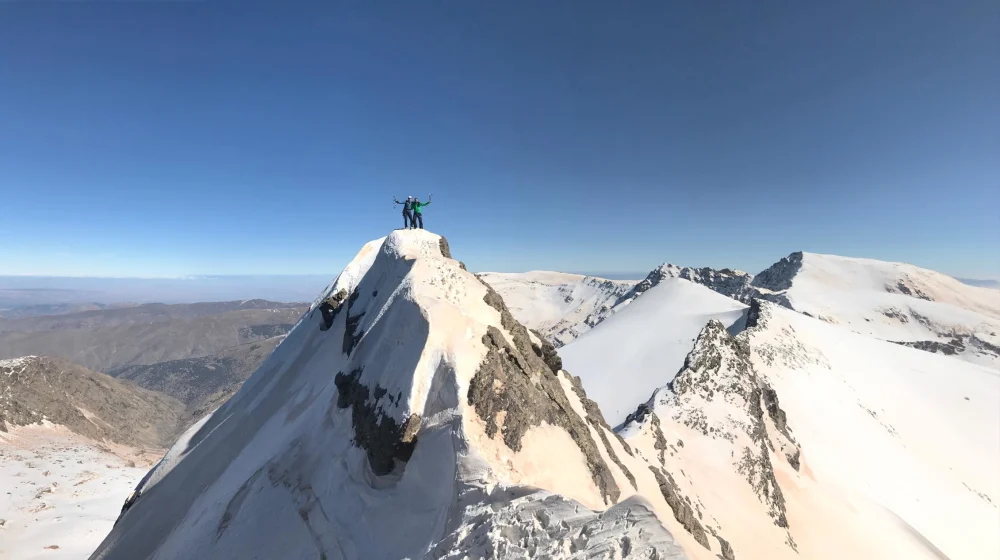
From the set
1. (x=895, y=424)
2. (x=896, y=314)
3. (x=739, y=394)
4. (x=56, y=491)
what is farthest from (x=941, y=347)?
(x=56, y=491)

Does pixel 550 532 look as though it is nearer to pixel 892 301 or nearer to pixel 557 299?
pixel 892 301

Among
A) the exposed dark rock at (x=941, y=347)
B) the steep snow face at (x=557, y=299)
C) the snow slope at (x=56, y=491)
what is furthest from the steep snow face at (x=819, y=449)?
the steep snow face at (x=557, y=299)

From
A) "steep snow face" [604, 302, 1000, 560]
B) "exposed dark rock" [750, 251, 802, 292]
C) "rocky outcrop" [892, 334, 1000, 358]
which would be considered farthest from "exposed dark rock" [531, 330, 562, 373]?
"exposed dark rock" [750, 251, 802, 292]

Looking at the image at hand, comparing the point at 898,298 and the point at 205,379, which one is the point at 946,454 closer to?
the point at 898,298

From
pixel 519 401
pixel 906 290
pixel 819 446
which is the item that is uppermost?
pixel 906 290

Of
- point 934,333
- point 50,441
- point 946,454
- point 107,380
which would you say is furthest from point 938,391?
point 107,380
